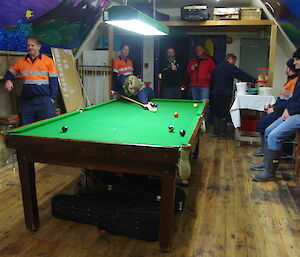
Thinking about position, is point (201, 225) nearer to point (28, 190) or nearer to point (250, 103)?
point (28, 190)

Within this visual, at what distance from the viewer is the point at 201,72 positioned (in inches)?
237

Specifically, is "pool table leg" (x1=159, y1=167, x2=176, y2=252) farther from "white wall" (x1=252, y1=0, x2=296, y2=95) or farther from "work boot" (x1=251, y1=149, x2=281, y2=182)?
Result: "white wall" (x1=252, y1=0, x2=296, y2=95)

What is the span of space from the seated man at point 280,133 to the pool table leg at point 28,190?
2351 mm

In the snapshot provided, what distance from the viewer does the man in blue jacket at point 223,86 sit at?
553 cm

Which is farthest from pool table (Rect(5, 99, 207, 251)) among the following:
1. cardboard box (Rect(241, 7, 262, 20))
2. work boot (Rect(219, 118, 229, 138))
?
cardboard box (Rect(241, 7, 262, 20))

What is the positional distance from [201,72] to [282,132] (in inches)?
115

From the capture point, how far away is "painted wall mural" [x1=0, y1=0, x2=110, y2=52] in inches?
157

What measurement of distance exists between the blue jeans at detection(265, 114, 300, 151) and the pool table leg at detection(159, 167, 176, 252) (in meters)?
1.76

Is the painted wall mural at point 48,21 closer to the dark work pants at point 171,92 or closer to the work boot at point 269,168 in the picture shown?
the dark work pants at point 171,92

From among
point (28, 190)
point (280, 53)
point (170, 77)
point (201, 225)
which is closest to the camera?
point (28, 190)

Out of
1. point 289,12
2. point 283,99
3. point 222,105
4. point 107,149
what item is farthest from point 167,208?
point 222,105

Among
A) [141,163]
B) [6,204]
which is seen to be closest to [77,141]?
[141,163]

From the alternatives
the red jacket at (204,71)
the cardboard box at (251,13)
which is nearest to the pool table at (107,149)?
the red jacket at (204,71)

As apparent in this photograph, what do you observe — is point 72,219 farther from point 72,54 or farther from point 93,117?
point 72,54
